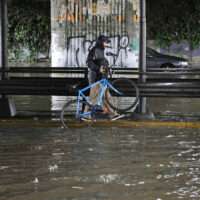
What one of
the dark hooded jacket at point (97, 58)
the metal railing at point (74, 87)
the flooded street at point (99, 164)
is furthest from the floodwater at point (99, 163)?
the dark hooded jacket at point (97, 58)

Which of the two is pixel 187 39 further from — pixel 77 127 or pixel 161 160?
pixel 161 160

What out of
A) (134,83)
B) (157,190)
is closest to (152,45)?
(134,83)

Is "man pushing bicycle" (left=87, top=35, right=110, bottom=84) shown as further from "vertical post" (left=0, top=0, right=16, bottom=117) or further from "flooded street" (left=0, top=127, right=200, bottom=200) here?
"vertical post" (left=0, top=0, right=16, bottom=117)

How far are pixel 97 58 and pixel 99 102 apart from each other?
90 cm

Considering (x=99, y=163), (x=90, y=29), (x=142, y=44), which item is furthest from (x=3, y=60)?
(x=90, y=29)

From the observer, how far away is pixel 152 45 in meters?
34.0

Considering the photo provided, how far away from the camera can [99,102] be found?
1084 centimetres

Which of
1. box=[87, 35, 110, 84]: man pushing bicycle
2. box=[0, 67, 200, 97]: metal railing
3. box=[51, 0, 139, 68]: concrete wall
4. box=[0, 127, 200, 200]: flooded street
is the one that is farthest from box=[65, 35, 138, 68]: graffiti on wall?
box=[0, 127, 200, 200]: flooded street

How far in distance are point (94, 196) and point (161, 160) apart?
2.00 m

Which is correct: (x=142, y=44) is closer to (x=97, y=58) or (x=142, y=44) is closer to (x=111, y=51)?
(x=97, y=58)

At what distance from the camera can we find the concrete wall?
1080 inches

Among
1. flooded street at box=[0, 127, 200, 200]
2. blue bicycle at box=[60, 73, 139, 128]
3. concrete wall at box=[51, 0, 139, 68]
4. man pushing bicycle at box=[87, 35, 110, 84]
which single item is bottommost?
flooded street at box=[0, 127, 200, 200]

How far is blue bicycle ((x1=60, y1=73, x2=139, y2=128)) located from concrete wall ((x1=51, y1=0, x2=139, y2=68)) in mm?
15895

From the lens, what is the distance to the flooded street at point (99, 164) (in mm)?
6508
